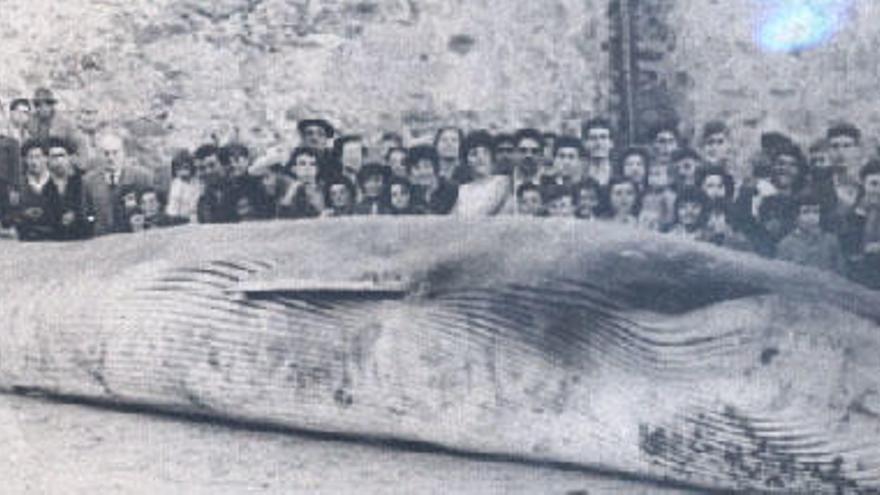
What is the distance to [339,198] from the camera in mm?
6277

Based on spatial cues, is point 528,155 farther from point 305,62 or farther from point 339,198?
point 305,62

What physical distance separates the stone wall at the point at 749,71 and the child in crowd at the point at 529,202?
53.1 inches

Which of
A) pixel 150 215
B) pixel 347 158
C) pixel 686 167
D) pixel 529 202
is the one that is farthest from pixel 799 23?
pixel 150 215

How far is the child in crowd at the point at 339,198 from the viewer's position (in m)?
6.23

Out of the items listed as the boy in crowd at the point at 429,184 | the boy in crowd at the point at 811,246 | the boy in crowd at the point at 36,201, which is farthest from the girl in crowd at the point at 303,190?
the boy in crowd at the point at 811,246

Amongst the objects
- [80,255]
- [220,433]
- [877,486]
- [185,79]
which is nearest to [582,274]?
[877,486]

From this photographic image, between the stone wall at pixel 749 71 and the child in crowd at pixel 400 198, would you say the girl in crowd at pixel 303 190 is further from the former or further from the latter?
the stone wall at pixel 749 71

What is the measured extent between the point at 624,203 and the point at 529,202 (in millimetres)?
479

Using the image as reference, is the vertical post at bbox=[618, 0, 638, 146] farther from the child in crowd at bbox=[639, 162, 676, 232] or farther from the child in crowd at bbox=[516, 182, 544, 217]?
the child in crowd at bbox=[516, 182, 544, 217]

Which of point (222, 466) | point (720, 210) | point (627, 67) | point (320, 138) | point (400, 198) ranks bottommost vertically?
point (222, 466)

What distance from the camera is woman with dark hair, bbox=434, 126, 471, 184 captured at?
645cm

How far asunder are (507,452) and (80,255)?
1817mm

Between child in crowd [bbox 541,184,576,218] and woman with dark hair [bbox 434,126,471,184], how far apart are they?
16.7 inches

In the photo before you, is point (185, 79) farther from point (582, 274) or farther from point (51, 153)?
point (582, 274)
